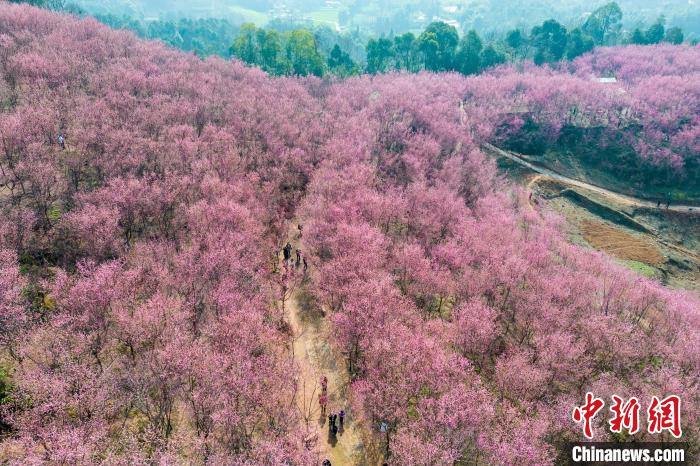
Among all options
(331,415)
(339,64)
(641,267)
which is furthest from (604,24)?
(331,415)

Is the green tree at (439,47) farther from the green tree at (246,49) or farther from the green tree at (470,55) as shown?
the green tree at (246,49)

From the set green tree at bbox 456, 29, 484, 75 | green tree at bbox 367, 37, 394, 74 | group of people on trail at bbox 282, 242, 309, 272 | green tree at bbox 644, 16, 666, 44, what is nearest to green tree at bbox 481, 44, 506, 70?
green tree at bbox 456, 29, 484, 75

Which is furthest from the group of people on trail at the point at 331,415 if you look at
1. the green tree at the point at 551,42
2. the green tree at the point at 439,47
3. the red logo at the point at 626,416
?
the green tree at the point at 551,42

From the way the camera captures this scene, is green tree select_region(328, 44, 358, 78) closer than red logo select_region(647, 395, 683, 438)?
No

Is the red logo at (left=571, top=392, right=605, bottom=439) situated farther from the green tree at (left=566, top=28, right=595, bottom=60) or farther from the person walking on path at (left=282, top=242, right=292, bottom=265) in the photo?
the green tree at (left=566, top=28, right=595, bottom=60)

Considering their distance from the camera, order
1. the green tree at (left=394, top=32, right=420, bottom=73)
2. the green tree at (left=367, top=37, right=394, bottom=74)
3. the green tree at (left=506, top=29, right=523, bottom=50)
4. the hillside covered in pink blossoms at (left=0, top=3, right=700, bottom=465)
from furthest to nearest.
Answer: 1. the green tree at (left=506, top=29, right=523, bottom=50)
2. the green tree at (left=394, top=32, right=420, bottom=73)
3. the green tree at (left=367, top=37, right=394, bottom=74)
4. the hillside covered in pink blossoms at (left=0, top=3, right=700, bottom=465)

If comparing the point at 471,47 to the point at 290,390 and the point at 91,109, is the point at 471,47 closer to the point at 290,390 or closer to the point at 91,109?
the point at 91,109
